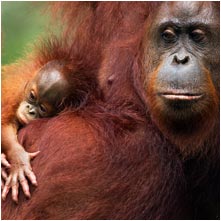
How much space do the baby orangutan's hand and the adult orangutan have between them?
35 mm

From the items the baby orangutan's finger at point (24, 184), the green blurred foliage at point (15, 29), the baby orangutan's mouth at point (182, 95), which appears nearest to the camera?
the baby orangutan's mouth at point (182, 95)

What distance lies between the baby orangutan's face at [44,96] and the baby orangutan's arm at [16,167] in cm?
21

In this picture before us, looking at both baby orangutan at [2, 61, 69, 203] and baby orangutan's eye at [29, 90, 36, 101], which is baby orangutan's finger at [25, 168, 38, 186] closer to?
baby orangutan at [2, 61, 69, 203]

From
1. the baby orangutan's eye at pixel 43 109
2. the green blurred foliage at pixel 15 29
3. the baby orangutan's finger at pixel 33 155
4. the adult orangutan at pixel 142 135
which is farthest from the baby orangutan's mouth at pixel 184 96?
the green blurred foliage at pixel 15 29

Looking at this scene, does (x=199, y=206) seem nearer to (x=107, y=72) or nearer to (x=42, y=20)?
(x=107, y=72)

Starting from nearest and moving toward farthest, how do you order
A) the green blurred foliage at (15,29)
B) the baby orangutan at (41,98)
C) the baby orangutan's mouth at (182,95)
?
the baby orangutan's mouth at (182,95) → the baby orangutan at (41,98) → the green blurred foliage at (15,29)

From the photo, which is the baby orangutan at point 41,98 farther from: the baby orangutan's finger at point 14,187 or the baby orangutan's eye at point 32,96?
the baby orangutan's finger at point 14,187

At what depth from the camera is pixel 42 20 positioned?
338cm

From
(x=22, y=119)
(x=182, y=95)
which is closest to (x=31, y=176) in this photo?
(x=22, y=119)

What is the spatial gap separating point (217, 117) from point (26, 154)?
75 centimetres

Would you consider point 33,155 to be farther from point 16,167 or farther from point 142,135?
point 142,135

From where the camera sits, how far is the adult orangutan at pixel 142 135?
8.36 feet

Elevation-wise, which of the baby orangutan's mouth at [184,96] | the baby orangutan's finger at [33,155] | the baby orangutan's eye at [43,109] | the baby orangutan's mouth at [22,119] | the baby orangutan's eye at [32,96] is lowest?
the baby orangutan's finger at [33,155]

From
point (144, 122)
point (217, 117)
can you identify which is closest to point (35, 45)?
point (144, 122)
